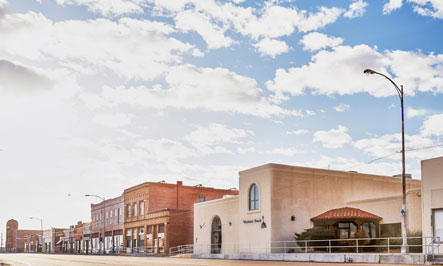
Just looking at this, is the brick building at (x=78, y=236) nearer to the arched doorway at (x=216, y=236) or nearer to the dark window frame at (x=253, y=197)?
the arched doorway at (x=216, y=236)

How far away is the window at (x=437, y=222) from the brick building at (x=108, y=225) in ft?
191

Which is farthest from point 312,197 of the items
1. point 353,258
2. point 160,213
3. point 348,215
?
point 160,213

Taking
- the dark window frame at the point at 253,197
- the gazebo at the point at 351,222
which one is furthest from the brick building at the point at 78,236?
the gazebo at the point at 351,222

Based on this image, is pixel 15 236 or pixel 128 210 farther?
pixel 15 236

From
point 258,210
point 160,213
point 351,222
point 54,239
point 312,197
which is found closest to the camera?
point 351,222

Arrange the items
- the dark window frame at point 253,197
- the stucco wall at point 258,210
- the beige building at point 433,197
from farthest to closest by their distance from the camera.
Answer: the dark window frame at point 253,197 < the stucco wall at point 258,210 < the beige building at point 433,197

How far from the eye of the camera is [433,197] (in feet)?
109

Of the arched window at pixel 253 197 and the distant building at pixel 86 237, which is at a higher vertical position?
the arched window at pixel 253 197

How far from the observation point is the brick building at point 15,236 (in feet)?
608

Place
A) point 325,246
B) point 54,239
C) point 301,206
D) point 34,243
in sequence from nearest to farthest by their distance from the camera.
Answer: point 325,246 < point 301,206 < point 54,239 < point 34,243

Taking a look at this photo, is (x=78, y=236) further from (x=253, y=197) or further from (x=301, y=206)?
(x=301, y=206)

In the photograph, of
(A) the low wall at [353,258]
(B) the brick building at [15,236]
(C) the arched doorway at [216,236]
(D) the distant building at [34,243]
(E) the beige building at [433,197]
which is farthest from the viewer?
(B) the brick building at [15,236]

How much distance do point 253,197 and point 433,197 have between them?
1841 cm

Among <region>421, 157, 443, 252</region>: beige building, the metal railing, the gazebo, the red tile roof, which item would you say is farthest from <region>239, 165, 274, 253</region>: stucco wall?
<region>421, 157, 443, 252</region>: beige building
